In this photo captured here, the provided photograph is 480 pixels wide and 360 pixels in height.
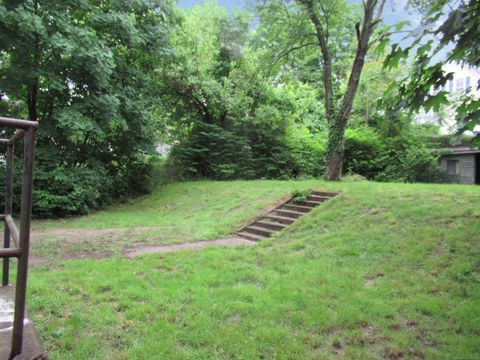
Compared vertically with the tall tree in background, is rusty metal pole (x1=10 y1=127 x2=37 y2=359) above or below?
below

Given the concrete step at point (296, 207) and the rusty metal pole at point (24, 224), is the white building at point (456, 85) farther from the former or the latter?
the rusty metal pole at point (24, 224)

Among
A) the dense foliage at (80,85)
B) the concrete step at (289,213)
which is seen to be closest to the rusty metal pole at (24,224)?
the concrete step at (289,213)

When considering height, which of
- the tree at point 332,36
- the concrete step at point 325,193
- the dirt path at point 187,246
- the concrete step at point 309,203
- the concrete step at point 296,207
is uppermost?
the tree at point 332,36

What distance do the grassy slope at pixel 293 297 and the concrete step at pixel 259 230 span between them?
2.69 feet

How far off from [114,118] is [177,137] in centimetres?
714

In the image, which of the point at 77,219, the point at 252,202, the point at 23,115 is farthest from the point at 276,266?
the point at 23,115

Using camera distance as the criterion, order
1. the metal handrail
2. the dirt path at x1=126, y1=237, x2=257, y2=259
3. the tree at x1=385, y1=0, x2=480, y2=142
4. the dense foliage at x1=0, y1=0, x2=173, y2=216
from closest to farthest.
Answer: the metal handrail, the tree at x1=385, y1=0, x2=480, y2=142, the dirt path at x1=126, y1=237, x2=257, y2=259, the dense foliage at x1=0, y1=0, x2=173, y2=216

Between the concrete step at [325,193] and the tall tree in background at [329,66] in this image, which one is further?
the tall tree in background at [329,66]

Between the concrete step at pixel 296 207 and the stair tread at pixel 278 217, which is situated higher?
the concrete step at pixel 296 207

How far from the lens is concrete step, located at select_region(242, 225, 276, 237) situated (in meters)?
8.45

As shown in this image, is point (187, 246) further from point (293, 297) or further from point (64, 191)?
point (64, 191)

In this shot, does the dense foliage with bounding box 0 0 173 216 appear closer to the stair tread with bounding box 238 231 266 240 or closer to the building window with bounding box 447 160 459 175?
the stair tread with bounding box 238 231 266 240

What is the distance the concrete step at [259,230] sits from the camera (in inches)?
333

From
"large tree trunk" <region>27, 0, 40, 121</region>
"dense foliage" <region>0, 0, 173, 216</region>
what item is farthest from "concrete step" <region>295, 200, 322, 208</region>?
"large tree trunk" <region>27, 0, 40, 121</region>
